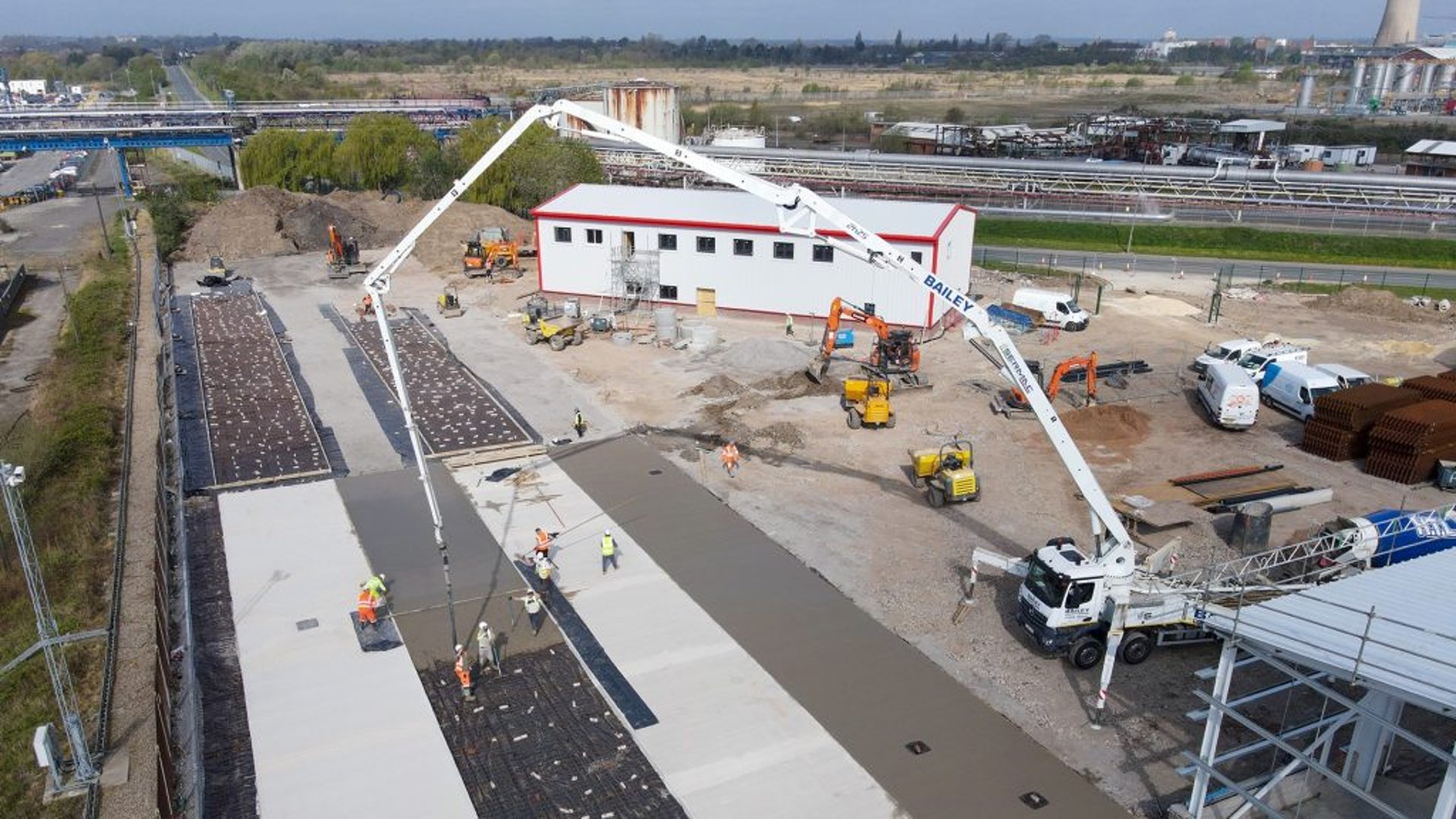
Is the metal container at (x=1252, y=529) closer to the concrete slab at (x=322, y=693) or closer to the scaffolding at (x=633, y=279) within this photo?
the concrete slab at (x=322, y=693)

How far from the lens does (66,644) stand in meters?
18.0

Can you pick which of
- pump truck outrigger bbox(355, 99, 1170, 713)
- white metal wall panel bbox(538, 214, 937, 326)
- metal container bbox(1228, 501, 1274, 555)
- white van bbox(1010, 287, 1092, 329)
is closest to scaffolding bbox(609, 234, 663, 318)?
white metal wall panel bbox(538, 214, 937, 326)

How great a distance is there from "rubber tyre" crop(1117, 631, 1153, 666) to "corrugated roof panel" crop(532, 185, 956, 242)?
20908mm

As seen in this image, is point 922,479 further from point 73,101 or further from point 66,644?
point 73,101

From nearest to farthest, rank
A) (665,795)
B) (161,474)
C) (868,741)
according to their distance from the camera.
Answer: (665,795) → (868,741) → (161,474)

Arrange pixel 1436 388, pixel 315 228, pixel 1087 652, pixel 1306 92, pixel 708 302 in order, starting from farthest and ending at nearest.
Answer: pixel 1306 92 < pixel 315 228 < pixel 708 302 < pixel 1436 388 < pixel 1087 652

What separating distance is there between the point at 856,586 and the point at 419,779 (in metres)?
9.52

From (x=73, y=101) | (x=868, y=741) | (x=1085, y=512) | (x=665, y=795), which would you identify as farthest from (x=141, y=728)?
(x=73, y=101)

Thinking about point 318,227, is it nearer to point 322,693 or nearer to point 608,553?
point 608,553

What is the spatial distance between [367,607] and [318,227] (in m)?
41.7

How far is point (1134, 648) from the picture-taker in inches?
693

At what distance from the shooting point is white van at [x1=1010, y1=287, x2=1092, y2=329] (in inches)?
1550

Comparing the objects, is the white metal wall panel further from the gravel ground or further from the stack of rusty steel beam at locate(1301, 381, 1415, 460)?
the stack of rusty steel beam at locate(1301, 381, 1415, 460)

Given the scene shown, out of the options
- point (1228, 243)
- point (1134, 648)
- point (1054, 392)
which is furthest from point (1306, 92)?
point (1134, 648)
